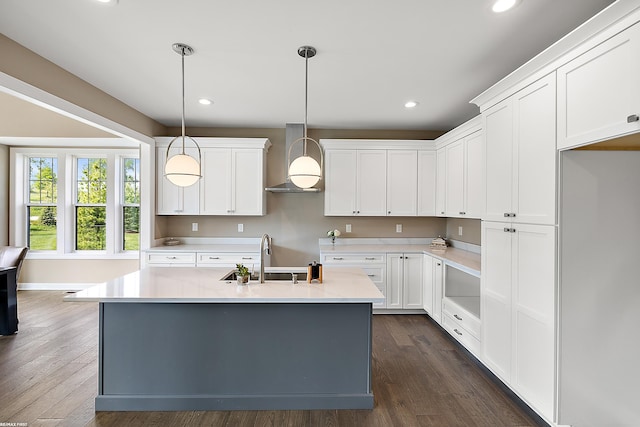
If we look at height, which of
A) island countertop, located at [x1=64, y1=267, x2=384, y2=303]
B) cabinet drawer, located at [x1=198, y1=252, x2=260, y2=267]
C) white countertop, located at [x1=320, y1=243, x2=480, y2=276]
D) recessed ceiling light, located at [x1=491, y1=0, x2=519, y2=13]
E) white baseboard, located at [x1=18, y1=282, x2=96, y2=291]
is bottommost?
white baseboard, located at [x1=18, y1=282, x2=96, y2=291]

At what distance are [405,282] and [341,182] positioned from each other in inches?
62.1

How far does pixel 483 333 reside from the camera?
2809 mm

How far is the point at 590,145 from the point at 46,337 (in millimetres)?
4974

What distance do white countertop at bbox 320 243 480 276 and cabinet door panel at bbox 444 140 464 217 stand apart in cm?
50

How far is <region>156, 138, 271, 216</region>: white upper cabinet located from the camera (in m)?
4.58

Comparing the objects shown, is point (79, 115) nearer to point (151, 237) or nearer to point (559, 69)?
point (151, 237)

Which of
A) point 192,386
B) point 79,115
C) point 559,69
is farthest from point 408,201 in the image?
point 79,115

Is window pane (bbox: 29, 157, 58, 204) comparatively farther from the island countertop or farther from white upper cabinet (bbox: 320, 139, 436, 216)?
white upper cabinet (bbox: 320, 139, 436, 216)

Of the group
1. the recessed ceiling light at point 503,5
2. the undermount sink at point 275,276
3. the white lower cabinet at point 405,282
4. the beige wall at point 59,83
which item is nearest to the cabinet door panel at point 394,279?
the white lower cabinet at point 405,282

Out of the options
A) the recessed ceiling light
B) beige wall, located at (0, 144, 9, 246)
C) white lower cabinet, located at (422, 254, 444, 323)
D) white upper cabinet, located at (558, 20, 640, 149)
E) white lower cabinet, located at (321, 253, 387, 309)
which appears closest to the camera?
white upper cabinet, located at (558, 20, 640, 149)

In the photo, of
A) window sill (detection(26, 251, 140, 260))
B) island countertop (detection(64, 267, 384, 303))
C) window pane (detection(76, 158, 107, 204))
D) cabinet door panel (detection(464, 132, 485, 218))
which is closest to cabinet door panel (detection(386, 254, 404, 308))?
cabinet door panel (detection(464, 132, 485, 218))

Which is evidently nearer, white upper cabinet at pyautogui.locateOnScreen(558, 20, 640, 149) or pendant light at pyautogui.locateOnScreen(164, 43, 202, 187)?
white upper cabinet at pyautogui.locateOnScreen(558, 20, 640, 149)

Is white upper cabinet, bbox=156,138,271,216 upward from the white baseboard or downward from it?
upward

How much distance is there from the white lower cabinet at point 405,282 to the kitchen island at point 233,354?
2.05 m
